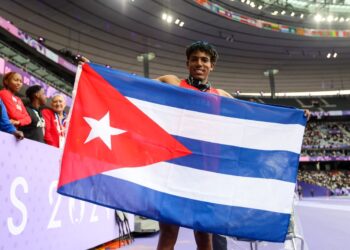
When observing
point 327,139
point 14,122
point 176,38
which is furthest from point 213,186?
point 327,139

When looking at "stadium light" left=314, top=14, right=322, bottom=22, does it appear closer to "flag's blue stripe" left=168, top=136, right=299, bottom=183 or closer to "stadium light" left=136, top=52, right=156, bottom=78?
"stadium light" left=136, top=52, right=156, bottom=78

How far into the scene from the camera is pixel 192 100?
2158 mm

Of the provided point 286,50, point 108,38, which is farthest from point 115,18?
point 286,50

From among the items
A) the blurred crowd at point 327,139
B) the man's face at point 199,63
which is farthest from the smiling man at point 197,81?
the blurred crowd at point 327,139

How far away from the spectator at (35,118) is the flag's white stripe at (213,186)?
5.95 feet

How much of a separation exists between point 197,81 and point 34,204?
1800 mm

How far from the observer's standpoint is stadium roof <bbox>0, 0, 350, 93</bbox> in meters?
17.2

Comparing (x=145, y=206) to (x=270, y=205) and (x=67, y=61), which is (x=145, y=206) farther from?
(x=67, y=61)

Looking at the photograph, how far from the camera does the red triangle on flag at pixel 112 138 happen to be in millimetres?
1974

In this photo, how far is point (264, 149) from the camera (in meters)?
2.17

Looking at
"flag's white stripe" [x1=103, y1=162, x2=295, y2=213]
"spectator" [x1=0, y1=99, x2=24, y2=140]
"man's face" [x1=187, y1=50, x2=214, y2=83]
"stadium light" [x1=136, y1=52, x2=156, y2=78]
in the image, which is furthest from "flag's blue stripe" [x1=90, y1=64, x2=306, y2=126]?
"stadium light" [x1=136, y1=52, x2=156, y2=78]

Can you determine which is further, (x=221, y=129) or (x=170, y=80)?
(x=170, y=80)

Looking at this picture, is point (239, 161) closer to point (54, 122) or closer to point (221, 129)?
point (221, 129)

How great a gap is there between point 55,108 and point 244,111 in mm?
2441
